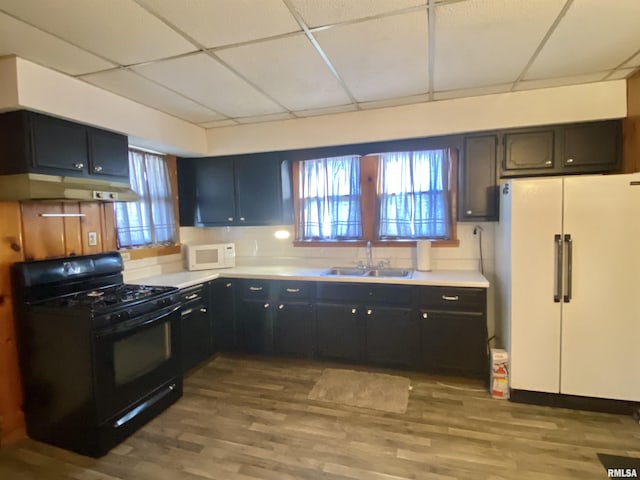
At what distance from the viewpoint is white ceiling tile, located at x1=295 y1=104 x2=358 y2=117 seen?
324 centimetres

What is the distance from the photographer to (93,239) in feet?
9.66

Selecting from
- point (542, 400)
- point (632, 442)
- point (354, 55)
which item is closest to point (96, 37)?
point (354, 55)

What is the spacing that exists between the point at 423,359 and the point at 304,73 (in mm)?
2526

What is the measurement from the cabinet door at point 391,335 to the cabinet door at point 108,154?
2.43 m

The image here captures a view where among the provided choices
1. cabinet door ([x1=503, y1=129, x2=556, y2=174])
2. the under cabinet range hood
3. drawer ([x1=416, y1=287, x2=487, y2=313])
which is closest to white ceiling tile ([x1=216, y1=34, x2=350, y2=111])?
the under cabinet range hood

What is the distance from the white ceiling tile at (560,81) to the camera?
2605 mm

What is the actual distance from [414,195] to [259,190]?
1.65 meters

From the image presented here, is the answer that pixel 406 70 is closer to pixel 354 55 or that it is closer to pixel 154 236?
pixel 354 55

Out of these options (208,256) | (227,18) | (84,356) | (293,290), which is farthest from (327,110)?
(84,356)

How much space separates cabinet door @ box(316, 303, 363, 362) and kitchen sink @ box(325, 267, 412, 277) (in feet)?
1.26

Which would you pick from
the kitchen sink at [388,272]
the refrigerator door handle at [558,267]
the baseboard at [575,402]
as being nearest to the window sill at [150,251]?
the kitchen sink at [388,272]

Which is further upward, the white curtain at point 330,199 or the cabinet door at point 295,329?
the white curtain at point 330,199

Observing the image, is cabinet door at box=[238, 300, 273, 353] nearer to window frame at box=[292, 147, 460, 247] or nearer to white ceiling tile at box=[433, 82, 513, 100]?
window frame at box=[292, 147, 460, 247]

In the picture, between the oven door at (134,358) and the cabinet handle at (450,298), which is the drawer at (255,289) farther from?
the cabinet handle at (450,298)
